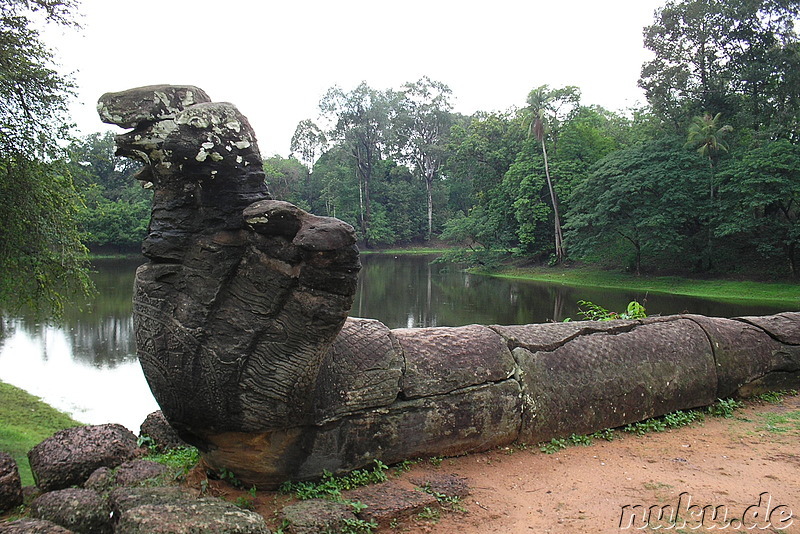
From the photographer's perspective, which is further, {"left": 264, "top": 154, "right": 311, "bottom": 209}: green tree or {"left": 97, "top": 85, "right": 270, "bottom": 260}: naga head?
{"left": 264, "top": 154, "right": 311, "bottom": 209}: green tree

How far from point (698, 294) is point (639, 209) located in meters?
4.33

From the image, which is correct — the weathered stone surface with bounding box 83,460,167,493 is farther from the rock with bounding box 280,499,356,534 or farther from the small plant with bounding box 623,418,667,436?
the small plant with bounding box 623,418,667,436

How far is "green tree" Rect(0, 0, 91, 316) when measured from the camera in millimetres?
6934

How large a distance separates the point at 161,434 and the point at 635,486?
3145 mm

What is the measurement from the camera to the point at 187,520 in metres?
2.38

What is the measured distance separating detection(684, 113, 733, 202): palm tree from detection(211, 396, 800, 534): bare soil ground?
20.8 m

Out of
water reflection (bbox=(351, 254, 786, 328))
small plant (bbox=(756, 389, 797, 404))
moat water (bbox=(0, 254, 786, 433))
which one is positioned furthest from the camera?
water reflection (bbox=(351, 254, 786, 328))

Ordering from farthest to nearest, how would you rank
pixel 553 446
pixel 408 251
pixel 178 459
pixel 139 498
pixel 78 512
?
pixel 408 251, pixel 553 446, pixel 178 459, pixel 78 512, pixel 139 498

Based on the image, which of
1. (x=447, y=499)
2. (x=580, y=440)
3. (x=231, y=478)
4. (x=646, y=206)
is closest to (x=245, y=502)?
(x=231, y=478)

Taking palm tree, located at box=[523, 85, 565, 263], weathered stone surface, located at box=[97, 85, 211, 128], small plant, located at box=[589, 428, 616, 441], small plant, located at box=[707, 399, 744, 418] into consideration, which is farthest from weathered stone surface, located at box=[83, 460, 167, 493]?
palm tree, located at box=[523, 85, 565, 263]

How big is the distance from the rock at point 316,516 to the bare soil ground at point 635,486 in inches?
4.3

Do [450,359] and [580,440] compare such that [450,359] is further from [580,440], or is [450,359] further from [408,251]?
[408,251]

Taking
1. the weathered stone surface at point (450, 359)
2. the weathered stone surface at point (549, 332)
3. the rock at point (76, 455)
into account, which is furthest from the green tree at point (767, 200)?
the rock at point (76, 455)

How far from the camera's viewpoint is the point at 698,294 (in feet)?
66.3
